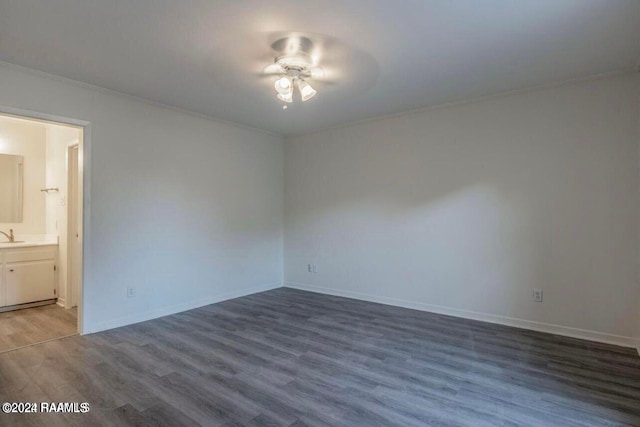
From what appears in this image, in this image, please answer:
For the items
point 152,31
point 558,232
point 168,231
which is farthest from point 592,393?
point 168,231

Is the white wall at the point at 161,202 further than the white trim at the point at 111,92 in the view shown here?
Yes

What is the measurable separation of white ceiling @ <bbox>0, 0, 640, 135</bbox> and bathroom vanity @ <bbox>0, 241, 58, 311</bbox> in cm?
256

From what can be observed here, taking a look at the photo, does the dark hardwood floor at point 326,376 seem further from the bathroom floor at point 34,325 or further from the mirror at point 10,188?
the mirror at point 10,188

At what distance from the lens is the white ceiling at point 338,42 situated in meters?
2.16

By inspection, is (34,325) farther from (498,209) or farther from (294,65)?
(498,209)

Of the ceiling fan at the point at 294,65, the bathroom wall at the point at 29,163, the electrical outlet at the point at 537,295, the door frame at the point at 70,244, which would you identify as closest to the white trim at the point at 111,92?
the door frame at the point at 70,244

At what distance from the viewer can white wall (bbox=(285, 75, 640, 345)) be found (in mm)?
3186

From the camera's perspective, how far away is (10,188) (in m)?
4.74

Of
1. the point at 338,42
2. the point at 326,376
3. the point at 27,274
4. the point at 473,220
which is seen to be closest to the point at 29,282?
the point at 27,274

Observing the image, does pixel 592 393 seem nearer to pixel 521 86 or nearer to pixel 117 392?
pixel 521 86

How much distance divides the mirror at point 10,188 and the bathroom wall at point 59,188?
31 cm

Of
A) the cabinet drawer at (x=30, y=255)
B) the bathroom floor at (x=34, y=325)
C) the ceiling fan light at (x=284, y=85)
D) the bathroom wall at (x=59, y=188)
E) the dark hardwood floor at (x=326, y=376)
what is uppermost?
the ceiling fan light at (x=284, y=85)

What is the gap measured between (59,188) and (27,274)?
1.17 m

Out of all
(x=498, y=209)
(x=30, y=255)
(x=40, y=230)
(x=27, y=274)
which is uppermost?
(x=498, y=209)
